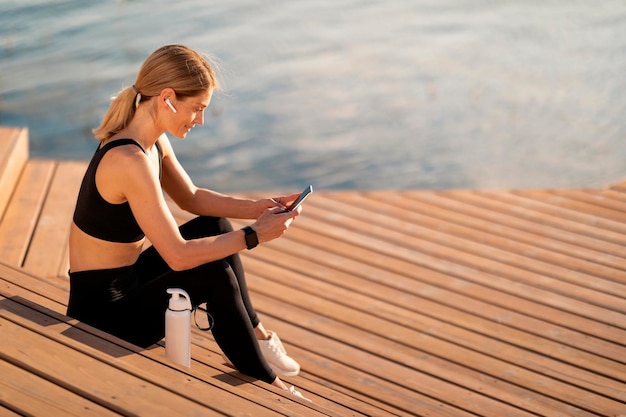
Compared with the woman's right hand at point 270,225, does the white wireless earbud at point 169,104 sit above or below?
above

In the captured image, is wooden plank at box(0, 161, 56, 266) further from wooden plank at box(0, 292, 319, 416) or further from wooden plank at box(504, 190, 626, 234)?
wooden plank at box(504, 190, 626, 234)

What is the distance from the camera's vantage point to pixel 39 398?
76.7 inches

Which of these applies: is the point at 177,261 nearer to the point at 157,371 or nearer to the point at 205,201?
the point at 157,371

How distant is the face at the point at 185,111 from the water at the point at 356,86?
10.2ft

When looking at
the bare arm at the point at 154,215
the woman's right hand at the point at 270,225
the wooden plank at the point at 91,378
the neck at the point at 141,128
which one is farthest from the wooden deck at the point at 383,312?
the neck at the point at 141,128

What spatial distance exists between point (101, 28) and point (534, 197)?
416 cm

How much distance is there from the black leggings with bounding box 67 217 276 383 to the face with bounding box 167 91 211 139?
0.35 meters

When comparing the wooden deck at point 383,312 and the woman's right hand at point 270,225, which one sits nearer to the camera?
the wooden deck at point 383,312

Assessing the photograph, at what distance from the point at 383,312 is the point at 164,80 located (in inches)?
51.5

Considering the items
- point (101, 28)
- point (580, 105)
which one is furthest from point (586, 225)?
point (101, 28)

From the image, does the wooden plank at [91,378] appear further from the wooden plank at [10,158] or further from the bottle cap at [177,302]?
the wooden plank at [10,158]

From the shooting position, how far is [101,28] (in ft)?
24.2

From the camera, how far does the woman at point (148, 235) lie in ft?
7.54

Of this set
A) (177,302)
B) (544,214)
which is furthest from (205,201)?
(544,214)
